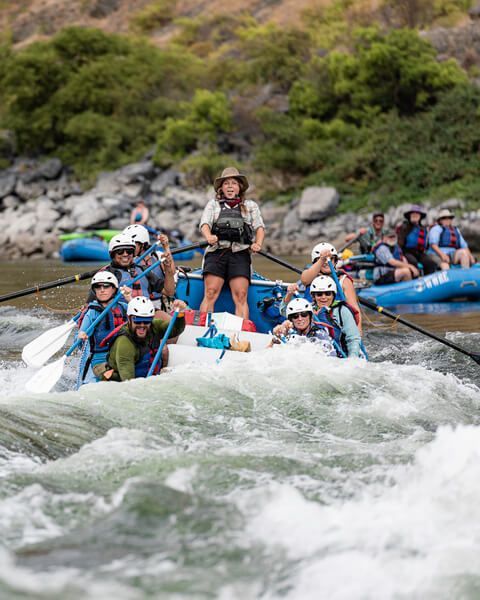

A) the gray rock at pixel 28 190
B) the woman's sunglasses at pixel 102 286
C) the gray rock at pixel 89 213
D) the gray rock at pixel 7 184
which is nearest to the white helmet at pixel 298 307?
the woman's sunglasses at pixel 102 286

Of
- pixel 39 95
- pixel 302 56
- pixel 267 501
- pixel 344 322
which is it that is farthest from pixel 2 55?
pixel 267 501

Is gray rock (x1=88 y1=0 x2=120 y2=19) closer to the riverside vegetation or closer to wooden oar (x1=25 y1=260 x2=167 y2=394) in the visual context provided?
the riverside vegetation

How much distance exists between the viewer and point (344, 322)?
27.6 ft

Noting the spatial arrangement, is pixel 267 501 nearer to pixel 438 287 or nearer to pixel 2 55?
pixel 438 287

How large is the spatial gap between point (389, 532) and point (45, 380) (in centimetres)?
371

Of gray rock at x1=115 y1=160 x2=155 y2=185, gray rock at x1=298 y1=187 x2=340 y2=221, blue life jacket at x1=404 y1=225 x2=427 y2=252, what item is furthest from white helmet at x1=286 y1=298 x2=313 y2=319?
gray rock at x1=115 y1=160 x2=155 y2=185

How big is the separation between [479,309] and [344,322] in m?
6.02

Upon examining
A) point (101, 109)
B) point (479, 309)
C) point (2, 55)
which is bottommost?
point (479, 309)

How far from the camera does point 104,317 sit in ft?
26.2

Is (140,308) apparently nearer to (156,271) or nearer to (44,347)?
(44,347)

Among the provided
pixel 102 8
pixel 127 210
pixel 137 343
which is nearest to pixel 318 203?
pixel 127 210

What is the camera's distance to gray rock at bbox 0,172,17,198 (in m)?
38.4

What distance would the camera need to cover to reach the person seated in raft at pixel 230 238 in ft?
29.9

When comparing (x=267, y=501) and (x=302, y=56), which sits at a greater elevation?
(x=302, y=56)
